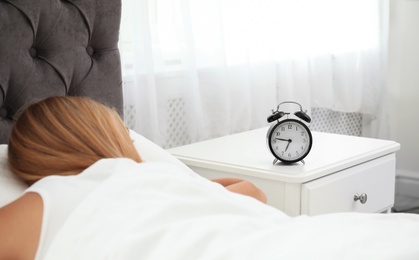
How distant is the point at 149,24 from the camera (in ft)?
7.26

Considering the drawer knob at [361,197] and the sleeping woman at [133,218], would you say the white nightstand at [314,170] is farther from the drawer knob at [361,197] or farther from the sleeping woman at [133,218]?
the sleeping woman at [133,218]

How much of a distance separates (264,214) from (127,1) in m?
1.13

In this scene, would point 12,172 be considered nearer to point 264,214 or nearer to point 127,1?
point 264,214

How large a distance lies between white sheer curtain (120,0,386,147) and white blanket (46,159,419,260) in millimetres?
1024

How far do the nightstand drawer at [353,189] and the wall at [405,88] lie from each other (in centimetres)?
155

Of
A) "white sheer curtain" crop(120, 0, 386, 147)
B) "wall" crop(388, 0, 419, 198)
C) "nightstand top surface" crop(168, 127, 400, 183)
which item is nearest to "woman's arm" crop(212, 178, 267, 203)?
"nightstand top surface" crop(168, 127, 400, 183)

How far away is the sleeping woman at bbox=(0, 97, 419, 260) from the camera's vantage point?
1045mm

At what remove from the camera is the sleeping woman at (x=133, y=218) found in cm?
104

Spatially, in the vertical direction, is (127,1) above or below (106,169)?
above

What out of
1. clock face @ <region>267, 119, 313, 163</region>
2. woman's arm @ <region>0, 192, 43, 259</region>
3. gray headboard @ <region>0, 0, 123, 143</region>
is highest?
gray headboard @ <region>0, 0, 123, 143</region>

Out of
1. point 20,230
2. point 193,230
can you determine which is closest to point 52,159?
point 20,230

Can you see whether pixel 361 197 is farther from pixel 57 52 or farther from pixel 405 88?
pixel 405 88

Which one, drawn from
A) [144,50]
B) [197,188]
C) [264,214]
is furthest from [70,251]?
[144,50]

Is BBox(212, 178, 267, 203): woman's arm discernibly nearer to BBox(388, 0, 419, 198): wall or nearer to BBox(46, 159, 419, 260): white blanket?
BBox(46, 159, 419, 260): white blanket
